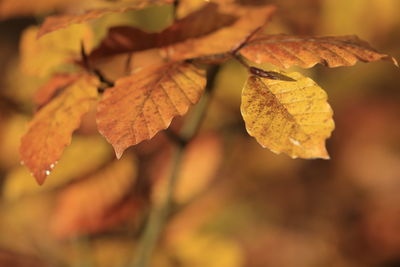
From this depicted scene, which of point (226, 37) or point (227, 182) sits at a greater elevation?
point (226, 37)

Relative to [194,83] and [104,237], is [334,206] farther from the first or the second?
[194,83]

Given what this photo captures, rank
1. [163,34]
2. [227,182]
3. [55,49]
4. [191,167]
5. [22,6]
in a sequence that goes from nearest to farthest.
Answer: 1. [163,34]
2. [55,49]
3. [22,6]
4. [191,167]
5. [227,182]

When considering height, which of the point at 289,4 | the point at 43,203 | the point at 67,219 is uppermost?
the point at 289,4

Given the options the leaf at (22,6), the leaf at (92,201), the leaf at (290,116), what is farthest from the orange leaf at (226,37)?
the leaf at (92,201)

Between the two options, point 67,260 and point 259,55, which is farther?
point 67,260

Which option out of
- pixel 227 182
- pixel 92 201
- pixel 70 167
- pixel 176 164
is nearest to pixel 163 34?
pixel 176 164

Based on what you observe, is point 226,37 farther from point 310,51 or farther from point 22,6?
point 22,6

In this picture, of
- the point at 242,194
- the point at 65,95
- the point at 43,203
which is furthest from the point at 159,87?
the point at 242,194

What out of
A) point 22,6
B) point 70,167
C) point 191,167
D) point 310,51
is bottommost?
point 191,167
